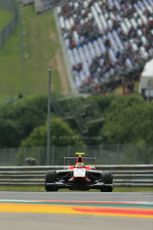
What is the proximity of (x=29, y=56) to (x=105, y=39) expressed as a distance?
7.90 meters

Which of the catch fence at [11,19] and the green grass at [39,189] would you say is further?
the catch fence at [11,19]

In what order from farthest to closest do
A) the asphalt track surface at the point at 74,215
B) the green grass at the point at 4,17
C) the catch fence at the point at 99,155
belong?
1. the green grass at the point at 4,17
2. the catch fence at the point at 99,155
3. the asphalt track surface at the point at 74,215

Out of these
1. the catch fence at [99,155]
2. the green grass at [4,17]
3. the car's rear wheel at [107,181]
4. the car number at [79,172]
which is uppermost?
the green grass at [4,17]

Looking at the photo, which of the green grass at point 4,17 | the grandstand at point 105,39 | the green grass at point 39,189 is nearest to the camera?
the green grass at point 39,189

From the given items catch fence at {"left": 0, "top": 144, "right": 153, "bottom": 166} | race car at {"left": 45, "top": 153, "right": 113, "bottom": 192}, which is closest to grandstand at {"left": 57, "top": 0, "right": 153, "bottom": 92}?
catch fence at {"left": 0, "top": 144, "right": 153, "bottom": 166}

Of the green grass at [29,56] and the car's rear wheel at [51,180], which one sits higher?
the green grass at [29,56]

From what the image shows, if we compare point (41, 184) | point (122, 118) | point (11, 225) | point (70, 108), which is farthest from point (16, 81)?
point (11, 225)

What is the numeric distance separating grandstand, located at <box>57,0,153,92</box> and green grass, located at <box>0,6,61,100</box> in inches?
80.5

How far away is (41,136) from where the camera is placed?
4775 cm

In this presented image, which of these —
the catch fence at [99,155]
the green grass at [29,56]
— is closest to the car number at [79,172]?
the catch fence at [99,155]

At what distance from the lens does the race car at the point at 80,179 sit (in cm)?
1727

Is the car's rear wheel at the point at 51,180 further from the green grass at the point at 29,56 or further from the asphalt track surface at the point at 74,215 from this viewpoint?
the green grass at the point at 29,56

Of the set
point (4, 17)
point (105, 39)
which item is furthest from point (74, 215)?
point (4, 17)

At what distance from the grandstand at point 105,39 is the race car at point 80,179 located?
142ft
